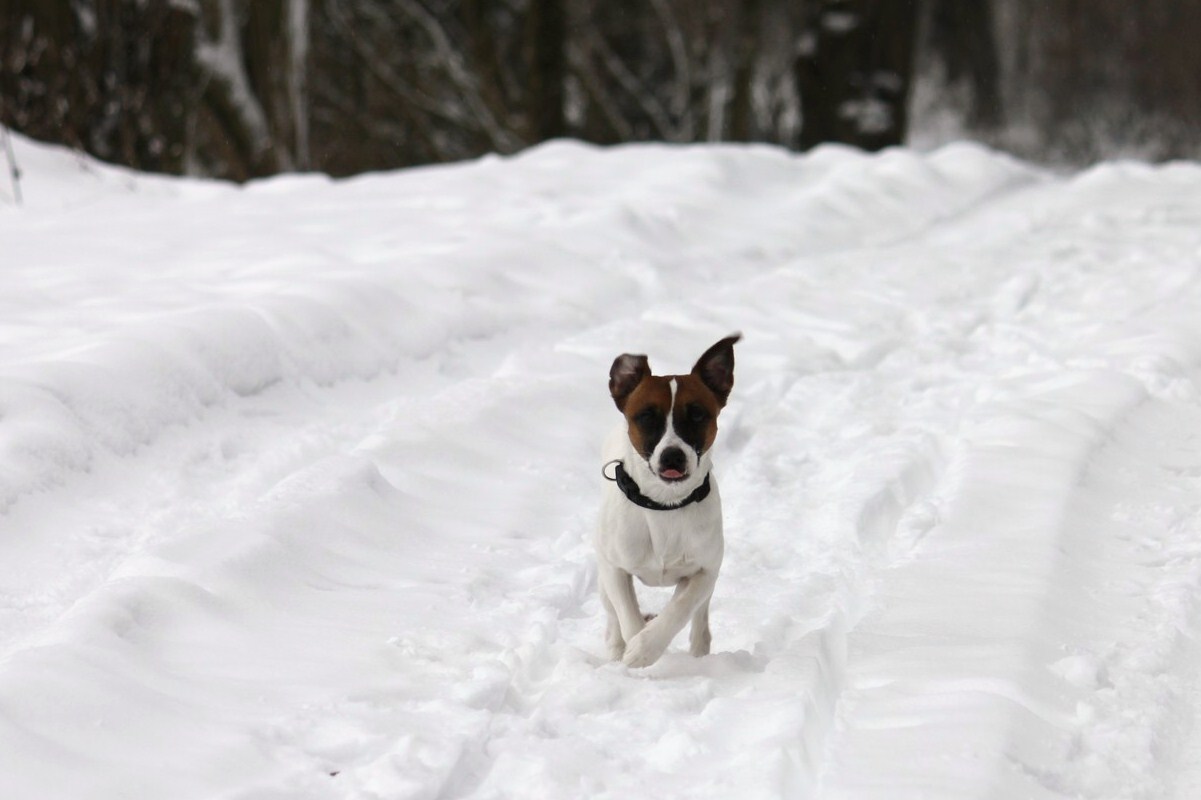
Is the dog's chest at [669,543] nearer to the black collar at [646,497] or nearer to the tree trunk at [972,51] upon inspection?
the black collar at [646,497]

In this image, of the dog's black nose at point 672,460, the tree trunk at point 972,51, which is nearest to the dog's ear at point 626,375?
the dog's black nose at point 672,460

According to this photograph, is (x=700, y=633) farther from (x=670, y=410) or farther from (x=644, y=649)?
(x=670, y=410)

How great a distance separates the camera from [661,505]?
3.97 m

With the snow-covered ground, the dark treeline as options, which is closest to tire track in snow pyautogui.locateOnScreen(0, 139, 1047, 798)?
the snow-covered ground

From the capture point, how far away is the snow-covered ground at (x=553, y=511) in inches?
138

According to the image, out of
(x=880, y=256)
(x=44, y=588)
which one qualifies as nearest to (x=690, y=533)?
(x=44, y=588)

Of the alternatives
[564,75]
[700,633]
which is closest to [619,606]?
[700,633]

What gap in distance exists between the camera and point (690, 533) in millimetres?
3975

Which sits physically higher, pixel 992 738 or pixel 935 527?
pixel 992 738

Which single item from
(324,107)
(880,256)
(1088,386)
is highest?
(1088,386)

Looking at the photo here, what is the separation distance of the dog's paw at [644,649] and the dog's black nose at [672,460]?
1.71 ft

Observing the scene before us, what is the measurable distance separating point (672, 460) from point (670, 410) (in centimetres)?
16

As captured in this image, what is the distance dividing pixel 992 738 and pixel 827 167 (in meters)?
10.2

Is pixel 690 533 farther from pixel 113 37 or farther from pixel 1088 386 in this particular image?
pixel 113 37
